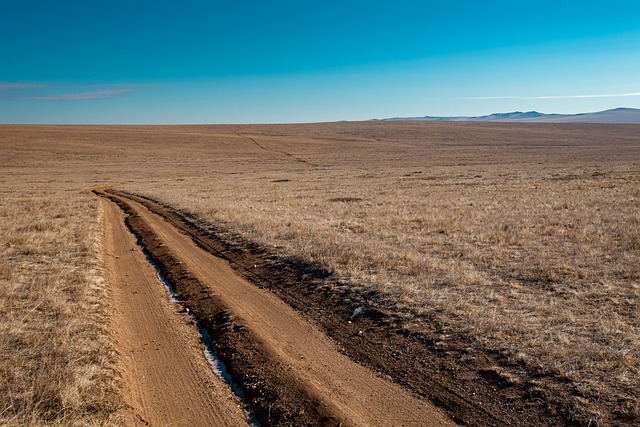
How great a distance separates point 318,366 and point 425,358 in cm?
166

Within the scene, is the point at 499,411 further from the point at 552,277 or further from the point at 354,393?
the point at 552,277

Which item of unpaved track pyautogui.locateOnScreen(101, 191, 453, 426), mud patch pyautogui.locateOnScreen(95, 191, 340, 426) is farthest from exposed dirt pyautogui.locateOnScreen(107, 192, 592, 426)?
mud patch pyautogui.locateOnScreen(95, 191, 340, 426)

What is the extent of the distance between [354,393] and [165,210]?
21.2 m

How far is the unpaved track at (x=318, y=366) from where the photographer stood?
560 cm

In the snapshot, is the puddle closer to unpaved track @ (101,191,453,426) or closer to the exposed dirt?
unpaved track @ (101,191,453,426)

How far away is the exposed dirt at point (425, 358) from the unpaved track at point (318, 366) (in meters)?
0.24

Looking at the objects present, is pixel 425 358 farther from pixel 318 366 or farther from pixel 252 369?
pixel 252 369

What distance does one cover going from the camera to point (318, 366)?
688cm

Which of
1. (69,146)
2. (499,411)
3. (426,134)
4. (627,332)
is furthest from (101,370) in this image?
(426,134)

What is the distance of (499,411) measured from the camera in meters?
5.54

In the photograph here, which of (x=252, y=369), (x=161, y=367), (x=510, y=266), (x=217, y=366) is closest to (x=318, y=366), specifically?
(x=252, y=369)

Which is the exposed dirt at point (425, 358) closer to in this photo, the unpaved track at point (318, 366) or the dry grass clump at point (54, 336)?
the unpaved track at point (318, 366)

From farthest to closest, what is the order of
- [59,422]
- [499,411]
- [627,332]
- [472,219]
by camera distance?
[472,219] → [627,332] → [499,411] → [59,422]

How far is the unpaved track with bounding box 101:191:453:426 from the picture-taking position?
5598 millimetres
